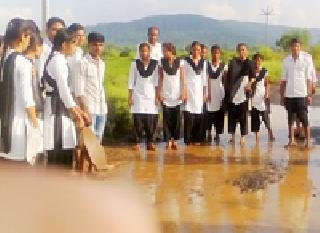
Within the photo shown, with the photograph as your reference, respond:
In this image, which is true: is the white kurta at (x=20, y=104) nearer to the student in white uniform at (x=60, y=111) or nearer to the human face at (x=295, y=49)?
the student in white uniform at (x=60, y=111)

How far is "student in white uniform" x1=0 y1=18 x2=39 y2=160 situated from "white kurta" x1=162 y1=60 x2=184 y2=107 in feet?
13.1

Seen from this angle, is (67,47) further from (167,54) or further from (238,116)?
(238,116)

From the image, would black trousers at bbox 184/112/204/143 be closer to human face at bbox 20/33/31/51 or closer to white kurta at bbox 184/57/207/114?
white kurta at bbox 184/57/207/114

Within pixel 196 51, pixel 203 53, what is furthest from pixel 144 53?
pixel 203 53

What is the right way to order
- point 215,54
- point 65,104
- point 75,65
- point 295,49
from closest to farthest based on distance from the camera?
1. point 65,104
2. point 75,65
3. point 295,49
4. point 215,54

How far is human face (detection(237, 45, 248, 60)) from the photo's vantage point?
8719 mm

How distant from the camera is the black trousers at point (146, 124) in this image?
8.39 metres

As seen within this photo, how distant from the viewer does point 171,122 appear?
8656 mm

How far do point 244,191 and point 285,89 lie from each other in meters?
3.11

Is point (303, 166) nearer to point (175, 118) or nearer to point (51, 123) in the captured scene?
point (175, 118)

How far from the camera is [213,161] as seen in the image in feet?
24.9

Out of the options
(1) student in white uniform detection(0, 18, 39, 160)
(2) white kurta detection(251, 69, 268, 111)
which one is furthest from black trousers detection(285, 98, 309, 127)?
(1) student in white uniform detection(0, 18, 39, 160)

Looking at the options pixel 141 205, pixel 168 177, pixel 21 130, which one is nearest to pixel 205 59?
pixel 168 177

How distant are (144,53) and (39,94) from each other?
332cm
